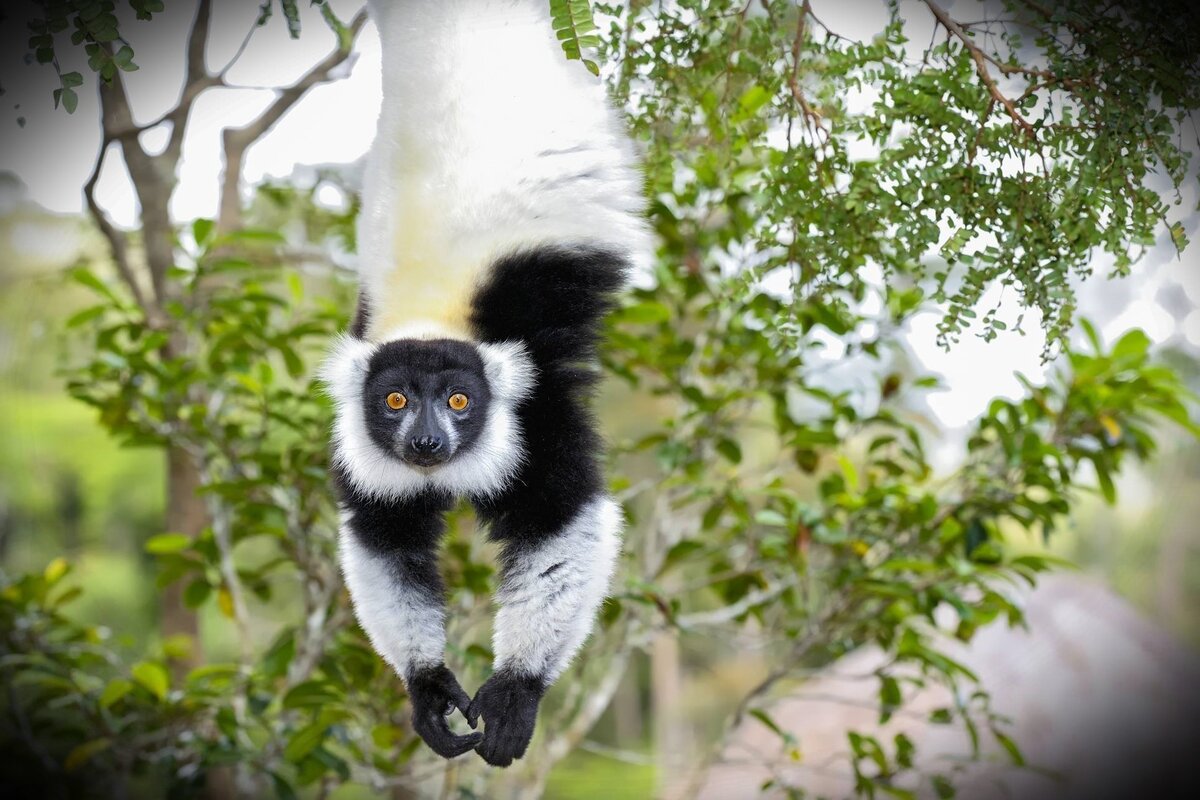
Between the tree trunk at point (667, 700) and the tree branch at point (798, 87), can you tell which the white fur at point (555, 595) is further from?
the tree trunk at point (667, 700)

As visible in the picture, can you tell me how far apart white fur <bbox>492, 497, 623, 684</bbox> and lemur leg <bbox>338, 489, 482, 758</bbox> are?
0.50 feet

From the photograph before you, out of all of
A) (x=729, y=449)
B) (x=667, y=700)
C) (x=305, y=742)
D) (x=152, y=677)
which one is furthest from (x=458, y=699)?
(x=667, y=700)

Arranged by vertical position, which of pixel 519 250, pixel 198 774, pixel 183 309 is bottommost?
pixel 198 774

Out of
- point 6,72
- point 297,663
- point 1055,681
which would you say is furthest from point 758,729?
point 6,72

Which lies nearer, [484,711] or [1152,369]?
[484,711]

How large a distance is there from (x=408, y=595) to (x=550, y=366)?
639 mm

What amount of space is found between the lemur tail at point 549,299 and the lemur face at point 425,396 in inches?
5.2

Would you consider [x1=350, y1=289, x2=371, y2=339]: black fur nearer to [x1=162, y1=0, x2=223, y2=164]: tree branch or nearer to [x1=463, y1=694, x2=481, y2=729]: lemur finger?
[x1=463, y1=694, x2=481, y2=729]: lemur finger

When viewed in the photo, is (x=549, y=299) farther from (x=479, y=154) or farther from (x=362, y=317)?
(x=362, y=317)

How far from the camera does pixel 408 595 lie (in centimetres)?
235

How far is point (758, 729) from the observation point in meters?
5.90

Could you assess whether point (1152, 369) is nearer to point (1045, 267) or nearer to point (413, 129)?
point (1045, 267)

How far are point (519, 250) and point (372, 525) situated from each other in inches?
29.1

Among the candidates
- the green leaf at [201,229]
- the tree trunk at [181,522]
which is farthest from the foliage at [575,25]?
the tree trunk at [181,522]
